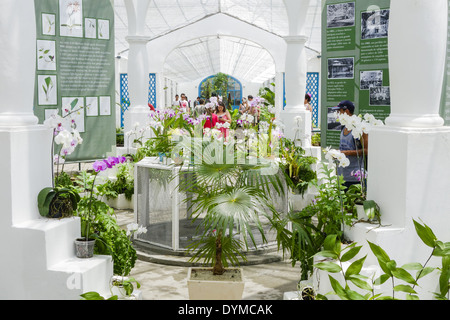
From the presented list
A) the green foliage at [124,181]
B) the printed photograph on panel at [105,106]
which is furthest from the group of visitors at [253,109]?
the printed photograph on panel at [105,106]

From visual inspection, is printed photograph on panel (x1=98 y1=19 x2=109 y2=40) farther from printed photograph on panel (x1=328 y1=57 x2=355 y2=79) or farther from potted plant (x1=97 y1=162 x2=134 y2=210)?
printed photograph on panel (x1=328 y1=57 x2=355 y2=79)

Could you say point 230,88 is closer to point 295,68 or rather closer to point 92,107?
point 92,107

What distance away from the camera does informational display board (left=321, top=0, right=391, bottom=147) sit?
8.14m

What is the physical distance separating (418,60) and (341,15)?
5.37 metres

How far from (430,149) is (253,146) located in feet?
10.5

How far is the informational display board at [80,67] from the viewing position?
31.4 feet

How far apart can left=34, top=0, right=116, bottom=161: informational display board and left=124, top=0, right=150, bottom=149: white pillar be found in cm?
59

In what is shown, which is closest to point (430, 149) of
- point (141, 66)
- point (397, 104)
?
point (397, 104)

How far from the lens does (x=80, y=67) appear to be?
10016 millimetres

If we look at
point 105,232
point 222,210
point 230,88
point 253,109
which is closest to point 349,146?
point 222,210

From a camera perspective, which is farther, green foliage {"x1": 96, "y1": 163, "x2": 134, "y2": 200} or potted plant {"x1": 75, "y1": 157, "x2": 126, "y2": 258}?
green foliage {"x1": 96, "y1": 163, "x2": 134, "y2": 200}

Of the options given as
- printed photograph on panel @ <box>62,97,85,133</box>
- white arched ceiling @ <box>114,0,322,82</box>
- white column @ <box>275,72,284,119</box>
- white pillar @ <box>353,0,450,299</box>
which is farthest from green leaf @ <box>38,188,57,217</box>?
white column @ <box>275,72,284,119</box>

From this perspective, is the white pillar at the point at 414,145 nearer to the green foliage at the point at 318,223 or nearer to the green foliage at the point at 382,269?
the green foliage at the point at 318,223

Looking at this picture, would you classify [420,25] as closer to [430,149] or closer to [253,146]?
[430,149]
